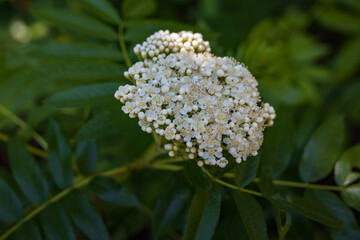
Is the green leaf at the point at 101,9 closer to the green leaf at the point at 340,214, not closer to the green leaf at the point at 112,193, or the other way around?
the green leaf at the point at 112,193

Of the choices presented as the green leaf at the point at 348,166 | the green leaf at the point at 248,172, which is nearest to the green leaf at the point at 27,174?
the green leaf at the point at 248,172

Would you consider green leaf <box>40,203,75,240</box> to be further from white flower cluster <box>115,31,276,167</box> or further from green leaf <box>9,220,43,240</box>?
white flower cluster <box>115,31,276,167</box>

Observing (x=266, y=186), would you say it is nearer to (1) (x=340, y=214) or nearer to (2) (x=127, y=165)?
(1) (x=340, y=214)

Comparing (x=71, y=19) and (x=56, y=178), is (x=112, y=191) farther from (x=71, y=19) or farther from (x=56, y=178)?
(x=71, y=19)

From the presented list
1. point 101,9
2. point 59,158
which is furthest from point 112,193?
point 101,9

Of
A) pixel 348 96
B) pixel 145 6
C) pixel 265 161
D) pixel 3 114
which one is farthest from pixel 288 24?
pixel 3 114

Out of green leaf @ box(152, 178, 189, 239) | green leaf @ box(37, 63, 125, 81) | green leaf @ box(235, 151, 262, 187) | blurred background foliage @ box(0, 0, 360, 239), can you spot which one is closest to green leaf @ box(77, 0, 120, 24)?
blurred background foliage @ box(0, 0, 360, 239)
